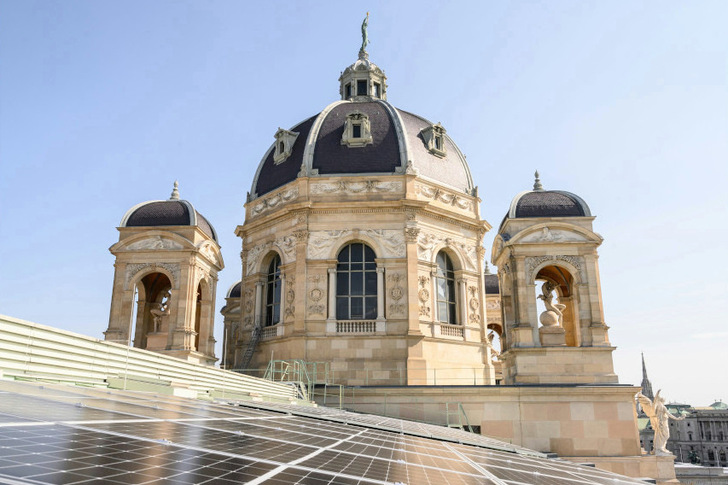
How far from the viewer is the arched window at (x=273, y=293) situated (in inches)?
1448

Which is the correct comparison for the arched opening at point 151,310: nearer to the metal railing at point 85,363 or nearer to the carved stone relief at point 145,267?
the carved stone relief at point 145,267

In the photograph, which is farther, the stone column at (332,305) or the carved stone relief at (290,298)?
the carved stone relief at (290,298)

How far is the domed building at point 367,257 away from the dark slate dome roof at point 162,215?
366 centimetres

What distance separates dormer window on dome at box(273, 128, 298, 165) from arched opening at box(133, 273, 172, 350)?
11064mm

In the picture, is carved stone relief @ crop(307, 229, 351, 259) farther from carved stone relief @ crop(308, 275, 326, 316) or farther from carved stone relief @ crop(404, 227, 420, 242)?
carved stone relief @ crop(404, 227, 420, 242)

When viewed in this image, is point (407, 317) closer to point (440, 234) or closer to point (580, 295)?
point (440, 234)

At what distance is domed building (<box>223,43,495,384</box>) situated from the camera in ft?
109

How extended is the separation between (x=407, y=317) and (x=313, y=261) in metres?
6.18

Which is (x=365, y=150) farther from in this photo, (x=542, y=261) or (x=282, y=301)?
(x=542, y=261)

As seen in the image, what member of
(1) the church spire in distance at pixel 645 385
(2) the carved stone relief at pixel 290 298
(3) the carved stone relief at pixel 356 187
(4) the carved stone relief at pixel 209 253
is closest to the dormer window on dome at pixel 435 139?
(3) the carved stone relief at pixel 356 187

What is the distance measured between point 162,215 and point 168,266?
3.31m

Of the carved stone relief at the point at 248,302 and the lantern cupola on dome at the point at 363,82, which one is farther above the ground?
the lantern cupola on dome at the point at 363,82

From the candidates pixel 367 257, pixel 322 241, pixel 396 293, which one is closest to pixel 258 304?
pixel 322 241

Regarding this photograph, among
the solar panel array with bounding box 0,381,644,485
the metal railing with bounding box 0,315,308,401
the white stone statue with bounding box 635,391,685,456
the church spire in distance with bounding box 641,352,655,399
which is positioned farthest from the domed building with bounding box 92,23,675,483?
the church spire in distance with bounding box 641,352,655,399
